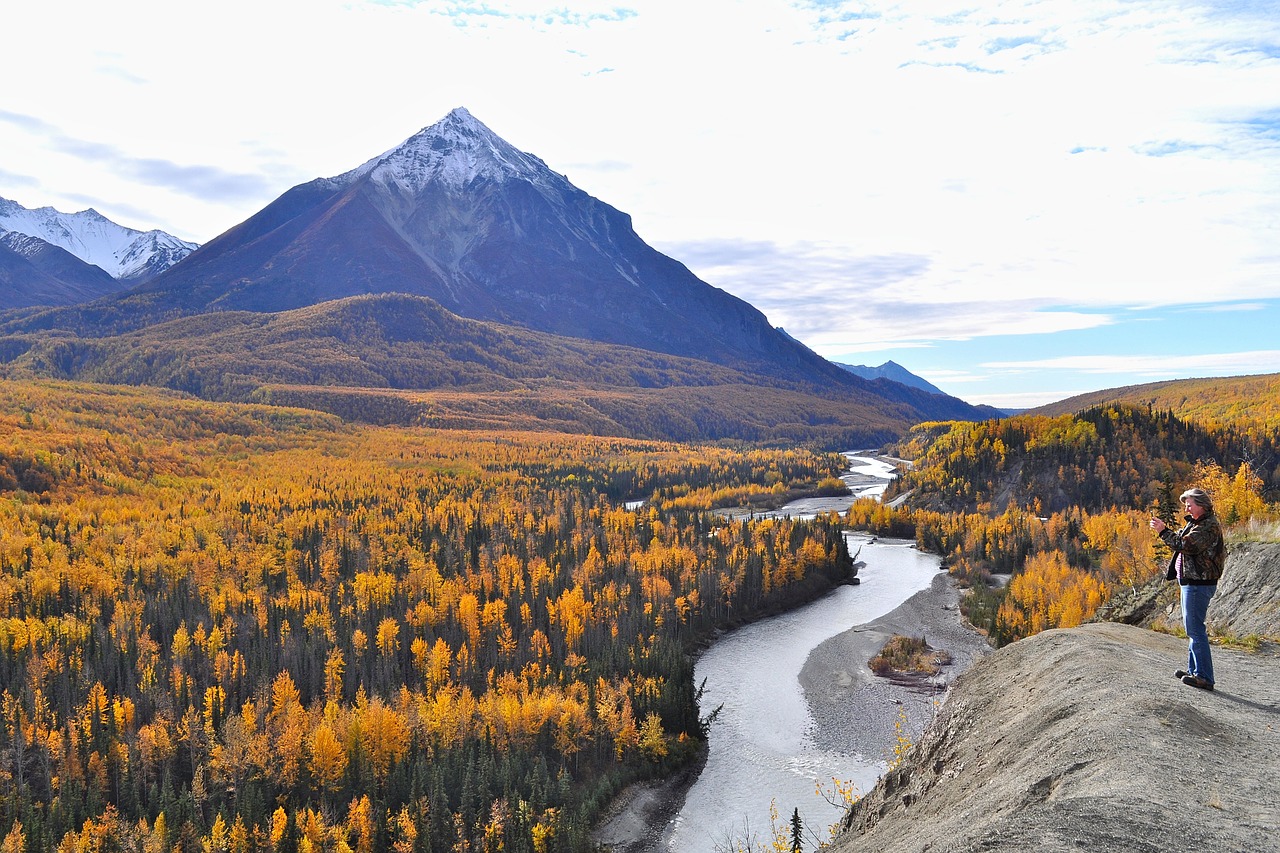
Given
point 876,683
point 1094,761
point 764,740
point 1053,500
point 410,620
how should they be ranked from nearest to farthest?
point 1094,761 < point 764,740 < point 876,683 < point 410,620 < point 1053,500

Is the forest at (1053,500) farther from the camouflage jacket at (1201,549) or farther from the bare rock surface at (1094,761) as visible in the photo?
the camouflage jacket at (1201,549)

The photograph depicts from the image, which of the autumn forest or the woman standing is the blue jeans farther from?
the autumn forest

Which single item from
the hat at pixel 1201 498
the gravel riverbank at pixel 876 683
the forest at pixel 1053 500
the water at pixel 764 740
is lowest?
the water at pixel 764 740

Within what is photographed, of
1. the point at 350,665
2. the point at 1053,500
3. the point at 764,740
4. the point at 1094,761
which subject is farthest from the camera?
the point at 1053,500

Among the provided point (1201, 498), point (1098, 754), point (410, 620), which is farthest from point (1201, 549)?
point (410, 620)

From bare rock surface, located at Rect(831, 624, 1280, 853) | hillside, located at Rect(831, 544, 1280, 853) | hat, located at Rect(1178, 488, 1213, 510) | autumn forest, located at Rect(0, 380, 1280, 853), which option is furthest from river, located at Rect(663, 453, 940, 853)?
hat, located at Rect(1178, 488, 1213, 510)

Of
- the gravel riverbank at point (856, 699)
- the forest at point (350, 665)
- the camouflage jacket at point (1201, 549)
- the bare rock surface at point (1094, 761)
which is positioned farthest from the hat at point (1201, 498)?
the forest at point (350, 665)

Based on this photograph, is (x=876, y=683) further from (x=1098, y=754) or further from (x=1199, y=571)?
(x=1098, y=754)
